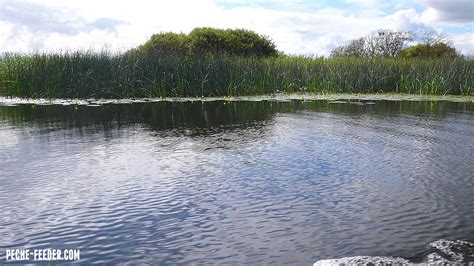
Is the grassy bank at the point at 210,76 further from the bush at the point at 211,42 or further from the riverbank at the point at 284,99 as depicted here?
the bush at the point at 211,42

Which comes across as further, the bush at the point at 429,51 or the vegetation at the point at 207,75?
the bush at the point at 429,51

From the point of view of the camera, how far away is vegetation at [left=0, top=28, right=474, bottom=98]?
65.8 feet

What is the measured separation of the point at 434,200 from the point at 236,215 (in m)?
2.58

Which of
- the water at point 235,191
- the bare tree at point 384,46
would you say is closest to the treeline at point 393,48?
the bare tree at point 384,46

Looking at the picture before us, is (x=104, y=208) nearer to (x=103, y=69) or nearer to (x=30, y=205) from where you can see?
(x=30, y=205)

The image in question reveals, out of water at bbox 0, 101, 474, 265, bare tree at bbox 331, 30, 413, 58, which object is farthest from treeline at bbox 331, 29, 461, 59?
water at bbox 0, 101, 474, 265

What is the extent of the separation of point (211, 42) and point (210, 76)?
8.00 meters

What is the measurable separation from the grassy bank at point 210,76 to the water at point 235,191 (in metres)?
8.36

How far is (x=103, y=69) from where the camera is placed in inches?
795

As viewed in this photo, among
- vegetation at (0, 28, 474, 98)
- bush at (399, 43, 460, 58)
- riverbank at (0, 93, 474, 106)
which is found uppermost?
bush at (399, 43, 460, 58)

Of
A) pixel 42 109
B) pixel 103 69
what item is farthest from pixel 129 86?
pixel 42 109

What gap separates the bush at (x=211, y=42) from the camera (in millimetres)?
28672

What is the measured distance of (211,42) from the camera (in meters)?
28.9

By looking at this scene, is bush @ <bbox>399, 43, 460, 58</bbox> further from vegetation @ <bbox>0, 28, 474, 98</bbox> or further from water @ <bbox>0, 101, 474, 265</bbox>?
water @ <bbox>0, 101, 474, 265</bbox>
